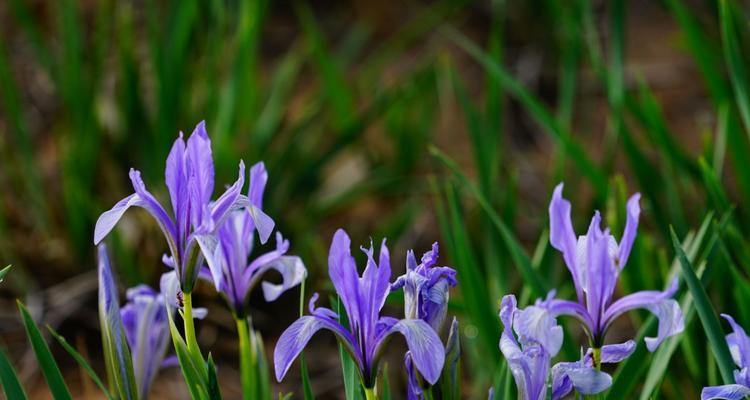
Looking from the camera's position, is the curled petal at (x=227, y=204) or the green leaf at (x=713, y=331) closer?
the curled petal at (x=227, y=204)

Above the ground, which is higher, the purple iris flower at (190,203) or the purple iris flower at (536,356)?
the purple iris flower at (190,203)

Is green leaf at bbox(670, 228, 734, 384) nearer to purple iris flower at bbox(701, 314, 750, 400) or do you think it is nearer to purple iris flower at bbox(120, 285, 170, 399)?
purple iris flower at bbox(701, 314, 750, 400)

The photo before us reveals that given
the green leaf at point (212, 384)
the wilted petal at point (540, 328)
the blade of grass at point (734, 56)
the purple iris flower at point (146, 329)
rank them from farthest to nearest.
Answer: the blade of grass at point (734, 56), the purple iris flower at point (146, 329), the green leaf at point (212, 384), the wilted petal at point (540, 328)

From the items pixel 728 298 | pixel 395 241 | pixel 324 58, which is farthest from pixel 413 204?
pixel 728 298

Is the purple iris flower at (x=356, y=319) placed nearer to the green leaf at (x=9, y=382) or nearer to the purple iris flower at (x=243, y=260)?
the purple iris flower at (x=243, y=260)

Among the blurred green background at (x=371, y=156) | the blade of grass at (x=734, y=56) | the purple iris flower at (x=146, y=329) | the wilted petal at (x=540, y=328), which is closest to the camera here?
the wilted petal at (x=540, y=328)

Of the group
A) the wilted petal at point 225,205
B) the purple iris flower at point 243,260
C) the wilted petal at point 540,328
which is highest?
the wilted petal at point 225,205

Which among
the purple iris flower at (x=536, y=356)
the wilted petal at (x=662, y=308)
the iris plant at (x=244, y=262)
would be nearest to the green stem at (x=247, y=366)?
the iris plant at (x=244, y=262)
